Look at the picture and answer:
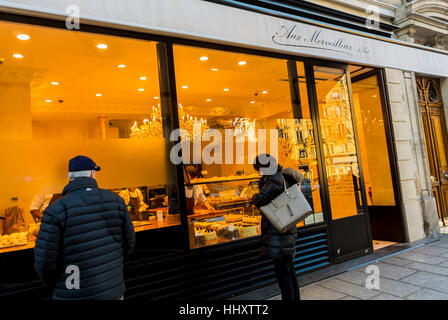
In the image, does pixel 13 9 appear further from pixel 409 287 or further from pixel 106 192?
pixel 409 287

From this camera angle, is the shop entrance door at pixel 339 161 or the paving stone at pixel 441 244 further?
the paving stone at pixel 441 244

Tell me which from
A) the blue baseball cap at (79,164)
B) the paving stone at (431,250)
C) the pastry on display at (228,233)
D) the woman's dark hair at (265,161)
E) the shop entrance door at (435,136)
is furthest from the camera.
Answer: the shop entrance door at (435,136)

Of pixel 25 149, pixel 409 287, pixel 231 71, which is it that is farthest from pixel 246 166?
pixel 25 149

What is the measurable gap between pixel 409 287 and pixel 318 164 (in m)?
2.23

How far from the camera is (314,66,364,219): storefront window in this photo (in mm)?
5375

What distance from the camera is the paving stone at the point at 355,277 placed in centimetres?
407

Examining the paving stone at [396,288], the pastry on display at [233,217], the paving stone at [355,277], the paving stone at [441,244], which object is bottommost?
the paving stone at [441,244]

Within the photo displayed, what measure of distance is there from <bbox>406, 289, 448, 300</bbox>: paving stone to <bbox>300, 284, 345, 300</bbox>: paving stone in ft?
2.59

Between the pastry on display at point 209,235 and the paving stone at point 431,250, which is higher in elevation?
the pastry on display at point 209,235

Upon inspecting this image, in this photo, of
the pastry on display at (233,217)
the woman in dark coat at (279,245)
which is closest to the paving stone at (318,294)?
the woman in dark coat at (279,245)

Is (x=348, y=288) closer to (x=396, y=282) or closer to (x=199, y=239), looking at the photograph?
(x=396, y=282)

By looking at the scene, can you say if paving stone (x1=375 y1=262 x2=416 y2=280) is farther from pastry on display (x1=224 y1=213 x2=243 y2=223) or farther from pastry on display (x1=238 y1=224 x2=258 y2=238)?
pastry on display (x1=224 y1=213 x2=243 y2=223)

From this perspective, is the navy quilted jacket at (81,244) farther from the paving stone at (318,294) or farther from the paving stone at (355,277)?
the paving stone at (355,277)

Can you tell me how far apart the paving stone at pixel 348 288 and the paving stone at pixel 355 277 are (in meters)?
0.11
